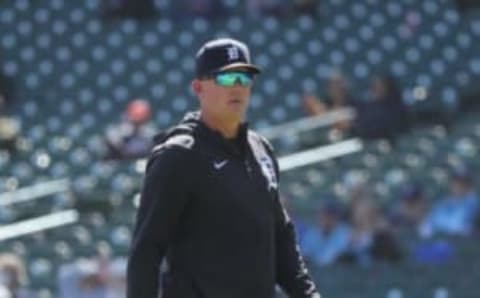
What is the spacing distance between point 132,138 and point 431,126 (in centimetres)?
249

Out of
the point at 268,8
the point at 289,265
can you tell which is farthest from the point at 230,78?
the point at 268,8

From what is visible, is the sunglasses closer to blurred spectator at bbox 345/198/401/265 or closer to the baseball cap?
the baseball cap

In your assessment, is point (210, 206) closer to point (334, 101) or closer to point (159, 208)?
point (159, 208)

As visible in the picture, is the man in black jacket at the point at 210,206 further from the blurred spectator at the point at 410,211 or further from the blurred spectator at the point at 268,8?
the blurred spectator at the point at 268,8

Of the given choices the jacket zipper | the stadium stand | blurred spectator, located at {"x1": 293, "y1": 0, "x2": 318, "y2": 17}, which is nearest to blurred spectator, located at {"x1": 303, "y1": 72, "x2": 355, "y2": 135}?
the stadium stand

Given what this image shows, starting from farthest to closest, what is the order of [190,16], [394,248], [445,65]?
[190,16]
[445,65]
[394,248]

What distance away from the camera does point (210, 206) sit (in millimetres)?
4656

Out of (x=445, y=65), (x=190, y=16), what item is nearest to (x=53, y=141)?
(x=190, y=16)

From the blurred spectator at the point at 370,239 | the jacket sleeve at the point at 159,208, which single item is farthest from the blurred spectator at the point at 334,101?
the jacket sleeve at the point at 159,208

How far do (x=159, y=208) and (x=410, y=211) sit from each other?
759cm

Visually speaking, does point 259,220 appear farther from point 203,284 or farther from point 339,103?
point 339,103

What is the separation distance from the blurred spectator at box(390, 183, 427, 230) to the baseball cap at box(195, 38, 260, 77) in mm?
7279

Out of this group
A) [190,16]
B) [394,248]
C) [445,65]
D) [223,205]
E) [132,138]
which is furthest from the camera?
[190,16]

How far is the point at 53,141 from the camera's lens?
14.8 metres
